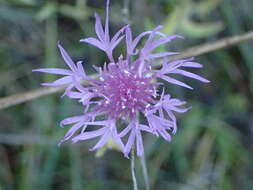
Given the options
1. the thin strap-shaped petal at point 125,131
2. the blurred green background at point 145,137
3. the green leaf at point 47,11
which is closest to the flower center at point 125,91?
the thin strap-shaped petal at point 125,131

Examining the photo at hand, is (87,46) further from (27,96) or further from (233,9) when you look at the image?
(233,9)

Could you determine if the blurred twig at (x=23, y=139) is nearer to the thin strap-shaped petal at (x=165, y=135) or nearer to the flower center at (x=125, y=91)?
the flower center at (x=125, y=91)

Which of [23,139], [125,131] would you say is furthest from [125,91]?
[23,139]

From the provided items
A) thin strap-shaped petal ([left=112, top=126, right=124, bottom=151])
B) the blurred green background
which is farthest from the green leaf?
thin strap-shaped petal ([left=112, top=126, right=124, bottom=151])

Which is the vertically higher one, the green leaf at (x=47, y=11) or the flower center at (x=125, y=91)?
the green leaf at (x=47, y=11)

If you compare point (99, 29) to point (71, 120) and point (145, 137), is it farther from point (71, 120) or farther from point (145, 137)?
point (145, 137)
